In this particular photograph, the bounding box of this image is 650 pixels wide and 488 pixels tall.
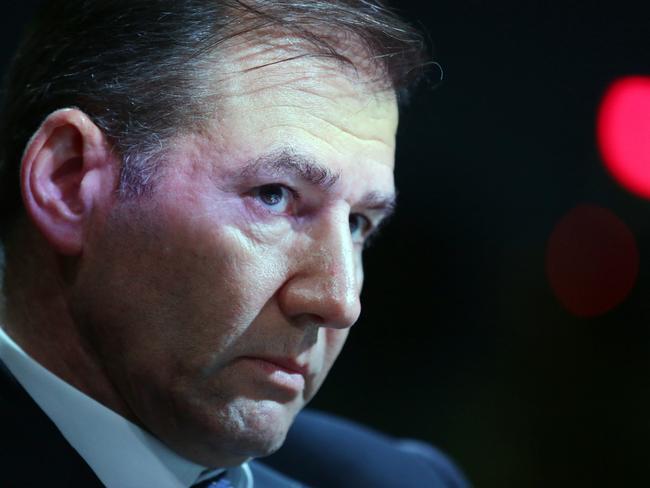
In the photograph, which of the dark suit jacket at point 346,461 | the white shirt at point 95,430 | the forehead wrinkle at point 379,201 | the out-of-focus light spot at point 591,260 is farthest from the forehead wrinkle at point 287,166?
the out-of-focus light spot at point 591,260

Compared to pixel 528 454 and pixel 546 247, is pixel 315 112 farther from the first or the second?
pixel 528 454

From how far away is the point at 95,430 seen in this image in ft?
4.54

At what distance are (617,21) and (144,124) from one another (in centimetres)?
82

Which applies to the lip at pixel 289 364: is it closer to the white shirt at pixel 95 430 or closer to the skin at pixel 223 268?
the skin at pixel 223 268

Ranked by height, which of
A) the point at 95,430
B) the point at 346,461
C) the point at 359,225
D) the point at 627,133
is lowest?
the point at 346,461

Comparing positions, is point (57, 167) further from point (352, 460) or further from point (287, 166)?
point (352, 460)

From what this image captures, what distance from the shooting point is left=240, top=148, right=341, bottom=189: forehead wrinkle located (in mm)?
1322

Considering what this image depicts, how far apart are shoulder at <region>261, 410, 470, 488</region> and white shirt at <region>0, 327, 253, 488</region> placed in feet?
1.95

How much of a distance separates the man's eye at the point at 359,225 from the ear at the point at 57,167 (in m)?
0.38

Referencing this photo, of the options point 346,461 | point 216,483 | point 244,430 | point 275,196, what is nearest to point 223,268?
point 275,196

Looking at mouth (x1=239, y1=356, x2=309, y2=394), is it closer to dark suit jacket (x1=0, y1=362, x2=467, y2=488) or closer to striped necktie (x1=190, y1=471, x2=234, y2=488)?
striped necktie (x1=190, y1=471, x2=234, y2=488)

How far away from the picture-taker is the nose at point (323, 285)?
1.32m

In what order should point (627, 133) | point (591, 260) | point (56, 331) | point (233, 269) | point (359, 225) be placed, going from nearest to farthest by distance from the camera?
point (233, 269) < point (56, 331) < point (359, 225) < point (627, 133) < point (591, 260)

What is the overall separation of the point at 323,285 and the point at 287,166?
0.57ft
